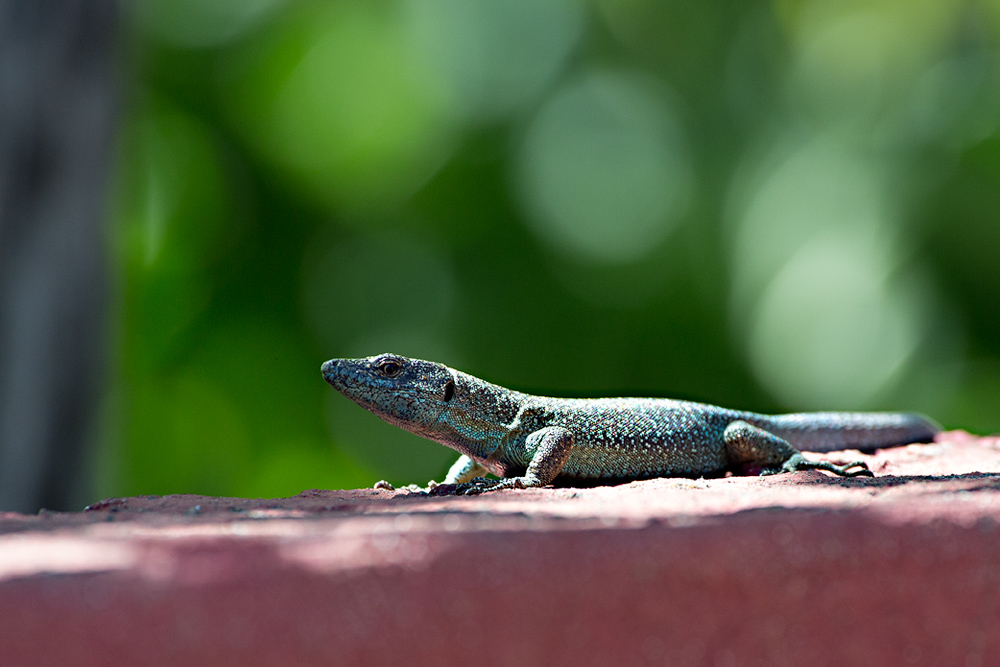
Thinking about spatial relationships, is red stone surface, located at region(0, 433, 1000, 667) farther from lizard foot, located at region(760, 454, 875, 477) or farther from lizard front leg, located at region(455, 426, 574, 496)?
lizard foot, located at region(760, 454, 875, 477)

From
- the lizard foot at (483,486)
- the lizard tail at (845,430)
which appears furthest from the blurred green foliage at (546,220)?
the lizard foot at (483,486)

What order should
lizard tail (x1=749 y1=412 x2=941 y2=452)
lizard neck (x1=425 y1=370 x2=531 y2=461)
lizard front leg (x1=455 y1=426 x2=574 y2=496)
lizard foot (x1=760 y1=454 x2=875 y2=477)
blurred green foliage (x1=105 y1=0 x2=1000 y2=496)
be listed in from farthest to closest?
blurred green foliage (x1=105 y1=0 x2=1000 y2=496)
lizard tail (x1=749 y1=412 x2=941 y2=452)
lizard neck (x1=425 y1=370 x2=531 y2=461)
lizard foot (x1=760 y1=454 x2=875 y2=477)
lizard front leg (x1=455 y1=426 x2=574 y2=496)

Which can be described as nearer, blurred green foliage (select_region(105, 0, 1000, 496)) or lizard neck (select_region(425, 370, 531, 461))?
lizard neck (select_region(425, 370, 531, 461))

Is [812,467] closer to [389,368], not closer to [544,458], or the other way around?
[544,458]

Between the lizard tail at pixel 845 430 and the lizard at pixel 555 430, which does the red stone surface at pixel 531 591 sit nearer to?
the lizard at pixel 555 430

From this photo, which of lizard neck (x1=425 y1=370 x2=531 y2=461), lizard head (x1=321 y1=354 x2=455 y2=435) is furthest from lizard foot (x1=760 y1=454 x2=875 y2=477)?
lizard head (x1=321 y1=354 x2=455 y2=435)

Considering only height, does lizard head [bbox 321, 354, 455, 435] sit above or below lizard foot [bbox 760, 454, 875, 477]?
above
